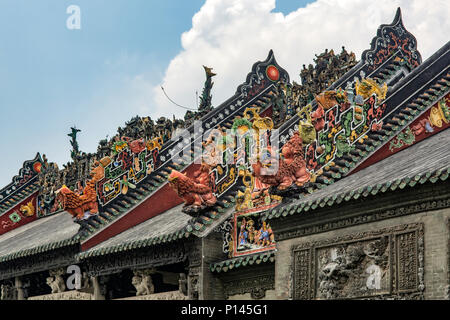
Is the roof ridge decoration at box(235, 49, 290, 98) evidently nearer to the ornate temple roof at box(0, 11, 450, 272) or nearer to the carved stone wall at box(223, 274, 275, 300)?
the ornate temple roof at box(0, 11, 450, 272)

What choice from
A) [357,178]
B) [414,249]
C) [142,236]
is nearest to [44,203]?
[142,236]

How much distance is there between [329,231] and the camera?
19.0m

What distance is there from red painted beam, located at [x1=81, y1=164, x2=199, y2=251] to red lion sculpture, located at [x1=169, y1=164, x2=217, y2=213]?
10.6 feet

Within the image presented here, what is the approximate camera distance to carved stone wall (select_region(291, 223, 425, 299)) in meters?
17.2

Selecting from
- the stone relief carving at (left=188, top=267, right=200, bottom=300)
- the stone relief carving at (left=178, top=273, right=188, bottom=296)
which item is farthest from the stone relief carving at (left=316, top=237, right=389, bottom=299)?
the stone relief carving at (left=178, top=273, right=188, bottom=296)

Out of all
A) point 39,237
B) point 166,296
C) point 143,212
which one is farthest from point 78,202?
point 166,296

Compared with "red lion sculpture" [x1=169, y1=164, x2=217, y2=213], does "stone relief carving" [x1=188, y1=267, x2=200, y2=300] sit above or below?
below

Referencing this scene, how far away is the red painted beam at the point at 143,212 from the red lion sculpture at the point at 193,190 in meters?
3.23

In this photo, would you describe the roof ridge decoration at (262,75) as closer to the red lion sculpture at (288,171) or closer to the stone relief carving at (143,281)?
the stone relief carving at (143,281)

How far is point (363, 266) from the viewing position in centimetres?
1808

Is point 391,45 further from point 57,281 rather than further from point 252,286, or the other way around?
point 57,281

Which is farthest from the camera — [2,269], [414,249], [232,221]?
[2,269]

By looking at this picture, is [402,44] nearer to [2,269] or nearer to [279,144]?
[279,144]
